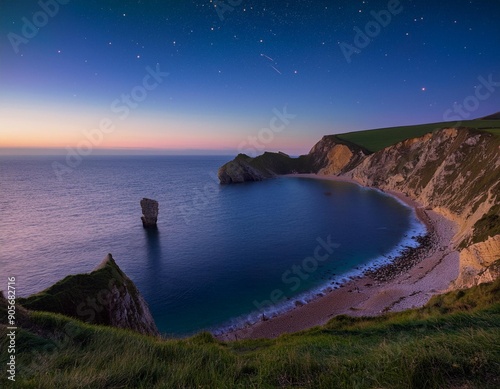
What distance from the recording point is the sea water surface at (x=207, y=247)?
32.2 meters

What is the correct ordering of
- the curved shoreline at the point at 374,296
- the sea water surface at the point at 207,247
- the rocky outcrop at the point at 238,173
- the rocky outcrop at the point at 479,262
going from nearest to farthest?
the rocky outcrop at the point at 479,262 → the curved shoreline at the point at 374,296 → the sea water surface at the point at 207,247 → the rocky outcrop at the point at 238,173

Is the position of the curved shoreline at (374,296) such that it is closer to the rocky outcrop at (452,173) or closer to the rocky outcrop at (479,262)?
the rocky outcrop at (479,262)

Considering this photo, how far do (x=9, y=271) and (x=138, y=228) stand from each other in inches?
929

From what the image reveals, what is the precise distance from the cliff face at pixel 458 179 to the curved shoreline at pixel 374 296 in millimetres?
3892

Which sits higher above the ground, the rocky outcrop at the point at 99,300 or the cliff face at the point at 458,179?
the cliff face at the point at 458,179

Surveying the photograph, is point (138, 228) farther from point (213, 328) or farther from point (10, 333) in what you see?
point (10, 333)

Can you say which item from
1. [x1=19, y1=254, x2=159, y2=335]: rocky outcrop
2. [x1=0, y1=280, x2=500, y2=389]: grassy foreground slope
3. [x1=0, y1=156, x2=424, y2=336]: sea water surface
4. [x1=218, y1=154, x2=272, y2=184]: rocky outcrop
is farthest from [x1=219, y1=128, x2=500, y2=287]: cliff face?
[x1=218, y1=154, x2=272, y2=184]: rocky outcrop

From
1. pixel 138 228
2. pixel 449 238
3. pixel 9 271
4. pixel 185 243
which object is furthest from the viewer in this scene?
pixel 138 228

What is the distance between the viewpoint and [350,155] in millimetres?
144875

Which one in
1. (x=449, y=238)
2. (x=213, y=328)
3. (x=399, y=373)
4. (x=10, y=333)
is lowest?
(x=213, y=328)

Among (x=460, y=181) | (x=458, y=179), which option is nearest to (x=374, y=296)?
(x=460, y=181)

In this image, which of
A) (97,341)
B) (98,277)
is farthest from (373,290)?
(97,341)

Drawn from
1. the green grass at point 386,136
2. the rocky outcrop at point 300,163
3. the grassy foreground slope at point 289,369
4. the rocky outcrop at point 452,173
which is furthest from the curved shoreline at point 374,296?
the green grass at point 386,136

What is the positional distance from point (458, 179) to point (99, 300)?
73.0 m
